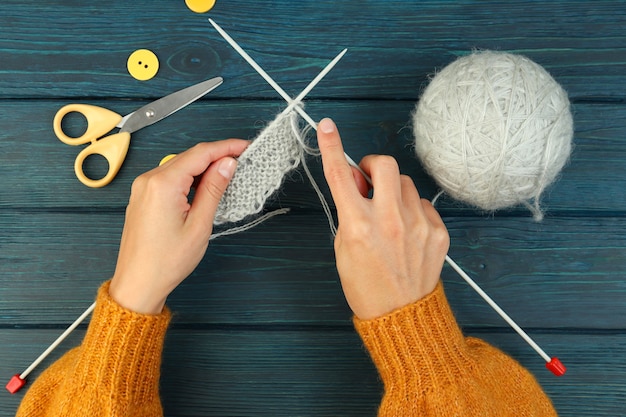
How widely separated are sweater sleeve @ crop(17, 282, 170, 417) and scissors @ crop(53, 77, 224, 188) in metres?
0.22

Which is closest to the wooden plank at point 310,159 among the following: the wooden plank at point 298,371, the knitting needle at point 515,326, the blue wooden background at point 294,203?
the blue wooden background at point 294,203

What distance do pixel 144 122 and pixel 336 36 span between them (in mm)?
335

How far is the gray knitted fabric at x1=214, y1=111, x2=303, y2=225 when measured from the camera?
68 centimetres

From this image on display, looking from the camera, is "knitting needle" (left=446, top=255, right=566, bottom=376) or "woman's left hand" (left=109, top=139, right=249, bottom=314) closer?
"woman's left hand" (left=109, top=139, right=249, bottom=314)

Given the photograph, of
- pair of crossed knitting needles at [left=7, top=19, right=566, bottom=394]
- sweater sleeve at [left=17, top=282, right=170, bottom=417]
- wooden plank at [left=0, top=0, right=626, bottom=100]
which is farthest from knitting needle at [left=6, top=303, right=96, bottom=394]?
wooden plank at [left=0, top=0, right=626, bottom=100]

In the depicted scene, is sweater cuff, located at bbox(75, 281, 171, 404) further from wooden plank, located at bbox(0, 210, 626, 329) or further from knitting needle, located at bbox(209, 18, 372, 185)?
knitting needle, located at bbox(209, 18, 372, 185)

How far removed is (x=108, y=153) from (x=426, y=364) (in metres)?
0.57

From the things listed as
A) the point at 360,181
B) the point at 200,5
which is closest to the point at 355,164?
the point at 360,181

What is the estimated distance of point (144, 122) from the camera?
2.58 feet

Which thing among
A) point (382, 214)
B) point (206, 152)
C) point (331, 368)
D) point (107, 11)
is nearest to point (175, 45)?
point (107, 11)

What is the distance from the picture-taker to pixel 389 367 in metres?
0.63

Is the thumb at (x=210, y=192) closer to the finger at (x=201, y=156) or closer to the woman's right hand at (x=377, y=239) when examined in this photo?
the finger at (x=201, y=156)

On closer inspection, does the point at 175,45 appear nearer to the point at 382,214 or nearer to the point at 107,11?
the point at 107,11

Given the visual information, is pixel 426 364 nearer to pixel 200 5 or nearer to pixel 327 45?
pixel 327 45
